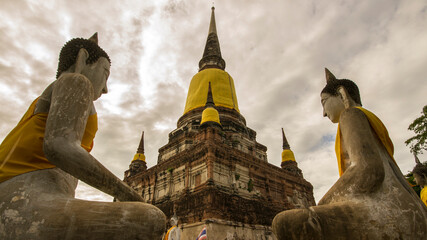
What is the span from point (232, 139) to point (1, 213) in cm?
1758

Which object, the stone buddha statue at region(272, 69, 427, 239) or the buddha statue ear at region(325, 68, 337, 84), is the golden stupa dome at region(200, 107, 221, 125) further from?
the stone buddha statue at region(272, 69, 427, 239)

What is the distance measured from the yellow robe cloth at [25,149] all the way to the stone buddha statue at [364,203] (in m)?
2.02

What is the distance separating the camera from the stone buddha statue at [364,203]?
6.87ft

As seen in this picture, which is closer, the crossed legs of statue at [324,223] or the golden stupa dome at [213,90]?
the crossed legs of statue at [324,223]

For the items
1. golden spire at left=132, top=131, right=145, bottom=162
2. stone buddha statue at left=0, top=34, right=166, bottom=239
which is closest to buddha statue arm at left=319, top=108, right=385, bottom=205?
stone buddha statue at left=0, top=34, right=166, bottom=239

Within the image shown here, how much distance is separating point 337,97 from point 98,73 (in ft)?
9.70

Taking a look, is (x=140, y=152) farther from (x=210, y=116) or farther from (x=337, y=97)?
(x=337, y=97)

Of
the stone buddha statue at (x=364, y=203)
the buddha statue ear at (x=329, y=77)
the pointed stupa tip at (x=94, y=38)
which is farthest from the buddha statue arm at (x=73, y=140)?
the buddha statue ear at (x=329, y=77)

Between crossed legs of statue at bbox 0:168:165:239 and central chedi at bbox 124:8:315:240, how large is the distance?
11.2 meters

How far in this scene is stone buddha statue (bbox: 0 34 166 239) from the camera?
1.67 m

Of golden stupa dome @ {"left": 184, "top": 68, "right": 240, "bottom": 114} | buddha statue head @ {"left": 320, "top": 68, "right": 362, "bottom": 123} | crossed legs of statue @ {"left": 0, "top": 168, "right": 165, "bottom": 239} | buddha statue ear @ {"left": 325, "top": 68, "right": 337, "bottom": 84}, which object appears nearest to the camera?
crossed legs of statue @ {"left": 0, "top": 168, "right": 165, "bottom": 239}

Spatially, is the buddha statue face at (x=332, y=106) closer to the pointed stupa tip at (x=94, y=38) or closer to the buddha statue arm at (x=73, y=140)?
the buddha statue arm at (x=73, y=140)

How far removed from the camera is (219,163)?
15.6 m

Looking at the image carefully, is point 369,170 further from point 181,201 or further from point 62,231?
point 181,201
